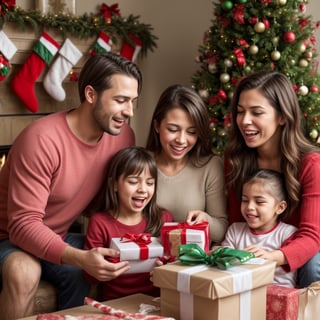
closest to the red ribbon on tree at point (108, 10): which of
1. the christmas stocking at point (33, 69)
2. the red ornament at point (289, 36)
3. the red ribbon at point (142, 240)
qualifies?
the christmas stocking at point (33, 69)

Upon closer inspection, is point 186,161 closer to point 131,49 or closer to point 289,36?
point 289,36

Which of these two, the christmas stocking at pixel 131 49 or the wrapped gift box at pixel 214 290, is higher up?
the christmas stocking at pixel 131 49

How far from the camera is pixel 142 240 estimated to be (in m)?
2.40

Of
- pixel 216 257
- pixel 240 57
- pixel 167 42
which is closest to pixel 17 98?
pixel 167 42

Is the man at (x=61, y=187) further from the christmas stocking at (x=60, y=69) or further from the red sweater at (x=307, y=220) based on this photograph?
the christmas stocking at (x=60, y=69)

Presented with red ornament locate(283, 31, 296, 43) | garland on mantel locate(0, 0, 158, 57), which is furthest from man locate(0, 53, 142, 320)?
garland on mantel locate(0, 0, 158, 57)

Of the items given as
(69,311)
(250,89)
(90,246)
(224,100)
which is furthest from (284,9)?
(69,311)

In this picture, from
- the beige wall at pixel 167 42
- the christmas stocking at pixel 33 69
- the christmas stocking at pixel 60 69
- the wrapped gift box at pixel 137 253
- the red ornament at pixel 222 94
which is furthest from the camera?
the beige wall at pixel 167 42

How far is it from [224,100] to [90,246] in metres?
1.52

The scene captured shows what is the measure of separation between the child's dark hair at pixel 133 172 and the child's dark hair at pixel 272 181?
0.37 metres

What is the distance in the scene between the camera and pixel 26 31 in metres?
4.00

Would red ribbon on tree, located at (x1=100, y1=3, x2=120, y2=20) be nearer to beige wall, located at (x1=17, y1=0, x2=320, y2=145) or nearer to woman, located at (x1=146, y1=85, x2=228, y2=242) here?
beige wall, located at (x1=17, y1=0, x2=320, y2=145)

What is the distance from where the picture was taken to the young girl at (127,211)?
2.53 meters

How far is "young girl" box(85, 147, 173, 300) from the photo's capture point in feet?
8.30
